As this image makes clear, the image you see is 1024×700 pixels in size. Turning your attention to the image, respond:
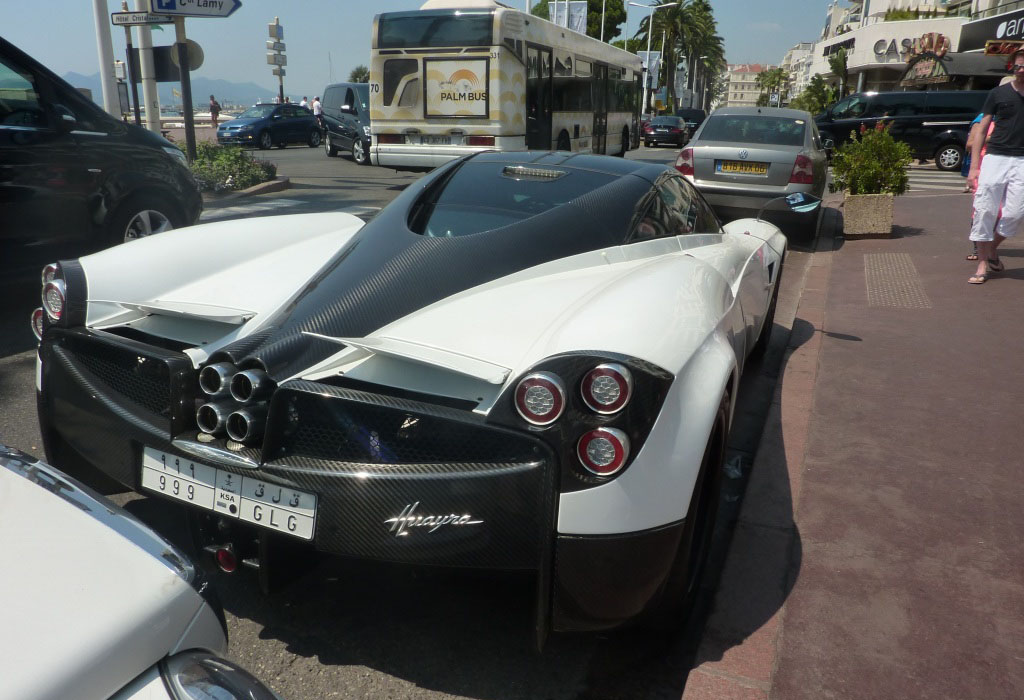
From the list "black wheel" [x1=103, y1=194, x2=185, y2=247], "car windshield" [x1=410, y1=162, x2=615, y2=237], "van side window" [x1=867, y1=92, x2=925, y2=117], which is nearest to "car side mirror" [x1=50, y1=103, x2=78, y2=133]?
"black wheel" [x1=103, y1=194, x2=185, y2=247]

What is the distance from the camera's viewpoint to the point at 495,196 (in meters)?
3.26

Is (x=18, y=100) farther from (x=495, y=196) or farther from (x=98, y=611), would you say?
(x=98, y=611)

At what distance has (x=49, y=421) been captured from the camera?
8.55 ft

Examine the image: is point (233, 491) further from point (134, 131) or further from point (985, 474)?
point (134, 131)

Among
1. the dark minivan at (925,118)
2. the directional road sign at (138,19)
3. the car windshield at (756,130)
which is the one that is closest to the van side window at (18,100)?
the directional road sign at (138,19)

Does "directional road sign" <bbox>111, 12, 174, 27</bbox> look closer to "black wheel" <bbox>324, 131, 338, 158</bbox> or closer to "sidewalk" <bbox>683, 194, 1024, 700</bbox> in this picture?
"black wheel" <bbox>324, 131, 338, 158</bbox>

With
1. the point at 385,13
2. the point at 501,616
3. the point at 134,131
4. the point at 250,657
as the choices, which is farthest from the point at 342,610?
the point at 385,13

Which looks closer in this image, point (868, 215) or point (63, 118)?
point (63, 118)

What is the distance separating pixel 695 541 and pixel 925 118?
21979 mm

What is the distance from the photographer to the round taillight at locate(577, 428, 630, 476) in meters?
1.94

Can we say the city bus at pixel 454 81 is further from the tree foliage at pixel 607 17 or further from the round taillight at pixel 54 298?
the tree foliage at pixel 607 17

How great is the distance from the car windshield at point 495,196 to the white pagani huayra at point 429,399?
3 cm

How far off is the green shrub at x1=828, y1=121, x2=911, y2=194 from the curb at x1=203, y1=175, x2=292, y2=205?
8.39m

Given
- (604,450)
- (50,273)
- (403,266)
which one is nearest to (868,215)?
(403,266)
